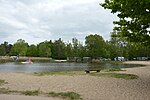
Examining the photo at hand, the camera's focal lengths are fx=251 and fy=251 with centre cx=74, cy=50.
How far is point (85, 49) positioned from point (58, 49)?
1529 cm

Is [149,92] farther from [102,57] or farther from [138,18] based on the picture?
[102,57]

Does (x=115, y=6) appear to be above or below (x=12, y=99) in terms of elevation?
above

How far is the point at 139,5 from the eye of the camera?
45.8 feet

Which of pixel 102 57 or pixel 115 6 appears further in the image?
pixel 102 57

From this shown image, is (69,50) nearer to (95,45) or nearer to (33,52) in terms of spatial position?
(95,45)

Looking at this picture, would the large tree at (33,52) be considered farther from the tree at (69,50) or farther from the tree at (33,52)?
the tree at (69,50)

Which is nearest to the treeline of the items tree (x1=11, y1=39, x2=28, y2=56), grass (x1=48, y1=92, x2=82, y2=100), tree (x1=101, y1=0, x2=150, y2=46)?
→ tree (x1=11, y1=39, x2=28, y2=56)

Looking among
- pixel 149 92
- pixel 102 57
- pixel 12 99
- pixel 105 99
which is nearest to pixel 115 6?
pixel 149 92

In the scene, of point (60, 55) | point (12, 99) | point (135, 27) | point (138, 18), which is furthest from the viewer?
point (60, 55)

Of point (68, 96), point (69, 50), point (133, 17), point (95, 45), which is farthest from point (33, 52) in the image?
point (68, 96)

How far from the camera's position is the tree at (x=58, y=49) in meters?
114

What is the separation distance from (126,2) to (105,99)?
5.80m

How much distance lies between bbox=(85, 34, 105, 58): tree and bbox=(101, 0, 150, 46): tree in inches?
3276

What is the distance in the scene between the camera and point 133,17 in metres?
15.8
